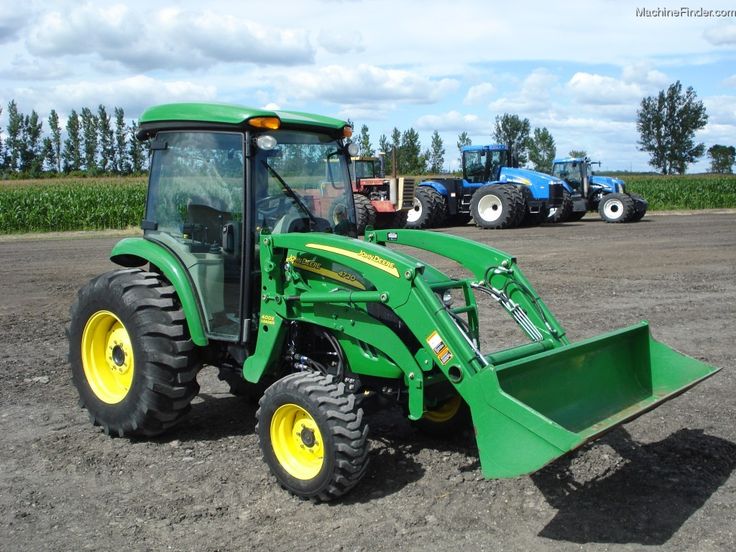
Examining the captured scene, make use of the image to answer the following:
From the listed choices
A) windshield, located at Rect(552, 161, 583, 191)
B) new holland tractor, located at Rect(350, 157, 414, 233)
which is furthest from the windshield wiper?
windshield, located at Rect(552, 161, 583, 191)

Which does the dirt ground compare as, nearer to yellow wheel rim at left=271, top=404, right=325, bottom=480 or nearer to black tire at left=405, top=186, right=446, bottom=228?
yellow wheel rim at left=271, top=404, right=325, bottom=480

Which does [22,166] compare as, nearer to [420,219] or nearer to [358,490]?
[420,219]

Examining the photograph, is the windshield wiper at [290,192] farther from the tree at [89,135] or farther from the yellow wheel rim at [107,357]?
the tree at [89,135]

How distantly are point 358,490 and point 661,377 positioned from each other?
78.5 inches

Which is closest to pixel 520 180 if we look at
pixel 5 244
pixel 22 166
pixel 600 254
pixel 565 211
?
pixel 565 211

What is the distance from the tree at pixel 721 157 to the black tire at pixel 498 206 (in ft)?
270

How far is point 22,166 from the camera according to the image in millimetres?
91500

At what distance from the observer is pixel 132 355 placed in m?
5.31

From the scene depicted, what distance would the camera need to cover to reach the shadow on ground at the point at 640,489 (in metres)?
3.92

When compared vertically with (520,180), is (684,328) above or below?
below

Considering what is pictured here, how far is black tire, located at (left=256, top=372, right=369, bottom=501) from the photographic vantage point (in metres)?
4.19

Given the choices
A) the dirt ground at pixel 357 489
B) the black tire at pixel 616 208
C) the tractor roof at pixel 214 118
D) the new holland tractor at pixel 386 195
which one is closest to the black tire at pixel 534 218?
the black tire at pixel 616 208

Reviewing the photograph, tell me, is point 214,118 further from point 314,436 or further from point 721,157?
point 721,157

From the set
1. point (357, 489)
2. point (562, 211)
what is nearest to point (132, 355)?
point (357, 489)
